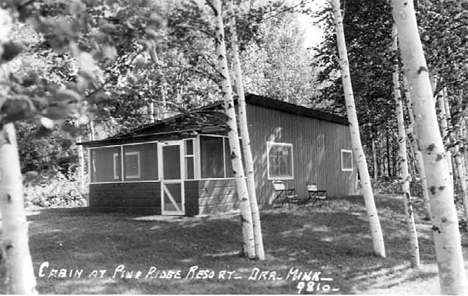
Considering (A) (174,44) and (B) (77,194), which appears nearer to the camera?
(A) (174,44)

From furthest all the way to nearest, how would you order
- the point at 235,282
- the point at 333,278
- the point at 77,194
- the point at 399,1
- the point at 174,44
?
the point at 77,194 < the point at 174,44 < the point at 333,278 < the point at 235,282 < the point at 399,1

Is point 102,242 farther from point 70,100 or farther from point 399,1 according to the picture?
point 70,100

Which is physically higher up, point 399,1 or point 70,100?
point 399,1

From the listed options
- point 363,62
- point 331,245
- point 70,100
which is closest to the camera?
point 70,100

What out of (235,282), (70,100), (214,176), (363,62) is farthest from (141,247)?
(363,62)

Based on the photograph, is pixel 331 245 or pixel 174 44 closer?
pixel 174 44

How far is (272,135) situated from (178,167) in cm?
314

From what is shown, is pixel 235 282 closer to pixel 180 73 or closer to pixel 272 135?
pixel 180 73

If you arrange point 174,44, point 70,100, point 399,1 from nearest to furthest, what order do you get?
point 70,100 → point 399,1 → point 174,44

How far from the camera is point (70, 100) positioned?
4.77ft

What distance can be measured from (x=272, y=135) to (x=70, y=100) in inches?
469

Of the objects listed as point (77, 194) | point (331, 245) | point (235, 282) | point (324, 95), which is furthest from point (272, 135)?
point (77, 194)

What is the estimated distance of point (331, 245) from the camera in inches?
314

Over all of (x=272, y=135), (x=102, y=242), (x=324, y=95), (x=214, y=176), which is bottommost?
(x=102, y=242)
